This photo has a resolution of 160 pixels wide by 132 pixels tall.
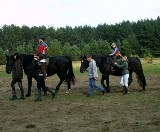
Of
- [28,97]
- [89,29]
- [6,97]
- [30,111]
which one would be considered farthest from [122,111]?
[89,29]

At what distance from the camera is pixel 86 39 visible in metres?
125

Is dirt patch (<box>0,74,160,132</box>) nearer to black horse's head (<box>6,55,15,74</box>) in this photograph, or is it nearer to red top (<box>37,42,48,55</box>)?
black horse's head (<box>6,55,15,74</box>)

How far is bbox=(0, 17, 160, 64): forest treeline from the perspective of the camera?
290 ft

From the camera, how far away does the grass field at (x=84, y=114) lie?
897 cm

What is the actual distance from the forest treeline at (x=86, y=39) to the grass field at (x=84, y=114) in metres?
66.1

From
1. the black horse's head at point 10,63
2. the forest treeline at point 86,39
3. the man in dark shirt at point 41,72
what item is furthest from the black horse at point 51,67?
the forest treeline at point 86,39

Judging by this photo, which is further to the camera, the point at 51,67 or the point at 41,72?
the point at 51,67

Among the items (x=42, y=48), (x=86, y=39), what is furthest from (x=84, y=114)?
(x=86, y=39)

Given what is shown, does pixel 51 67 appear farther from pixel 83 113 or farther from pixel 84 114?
pixel 84 114

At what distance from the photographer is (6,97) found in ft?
52.1

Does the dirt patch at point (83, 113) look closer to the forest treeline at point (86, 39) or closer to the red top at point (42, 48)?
the red top at point (42, 48)

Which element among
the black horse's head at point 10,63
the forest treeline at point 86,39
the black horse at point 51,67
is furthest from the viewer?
the forest treeline at point 86,39

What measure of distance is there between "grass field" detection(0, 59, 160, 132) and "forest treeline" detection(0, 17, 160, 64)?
66.1 m

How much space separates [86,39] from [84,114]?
378ft
